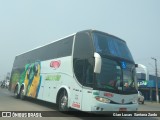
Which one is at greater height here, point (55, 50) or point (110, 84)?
point (55, 50)

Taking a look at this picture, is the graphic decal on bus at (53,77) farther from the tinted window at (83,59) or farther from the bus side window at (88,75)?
the bus side window at (88,75)

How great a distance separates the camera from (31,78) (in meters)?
18.3

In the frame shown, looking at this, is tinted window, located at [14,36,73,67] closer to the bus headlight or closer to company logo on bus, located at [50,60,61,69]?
company logo on bus, located at [50,60,61,69]

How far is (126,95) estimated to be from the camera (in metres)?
11.2

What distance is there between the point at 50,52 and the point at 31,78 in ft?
10.7

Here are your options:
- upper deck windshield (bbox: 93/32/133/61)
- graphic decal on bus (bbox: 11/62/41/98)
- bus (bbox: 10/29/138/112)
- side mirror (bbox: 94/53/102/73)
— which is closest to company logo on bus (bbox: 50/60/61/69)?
bus (bbox: 10/29/138/112)

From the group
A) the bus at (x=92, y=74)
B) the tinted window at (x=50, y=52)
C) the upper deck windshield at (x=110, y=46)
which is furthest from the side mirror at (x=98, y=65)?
the tinted window at (x=50, y=52)

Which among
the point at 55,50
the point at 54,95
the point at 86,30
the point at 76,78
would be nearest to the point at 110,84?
the point at 76,78

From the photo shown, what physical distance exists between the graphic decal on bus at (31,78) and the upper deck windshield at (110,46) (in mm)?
6162

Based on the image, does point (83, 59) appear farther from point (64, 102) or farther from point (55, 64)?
point (55, 64)

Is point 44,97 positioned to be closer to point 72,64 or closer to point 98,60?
point 72,64

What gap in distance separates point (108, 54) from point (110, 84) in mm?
1256

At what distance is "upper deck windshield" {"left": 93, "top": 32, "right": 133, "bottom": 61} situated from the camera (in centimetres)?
1139

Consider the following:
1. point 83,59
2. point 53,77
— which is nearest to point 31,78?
point 53,77
